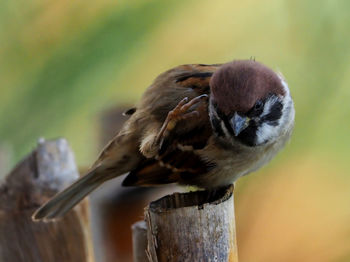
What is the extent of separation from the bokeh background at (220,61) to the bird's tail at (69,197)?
1.27 meters

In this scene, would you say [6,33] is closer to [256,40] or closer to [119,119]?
[119,119]

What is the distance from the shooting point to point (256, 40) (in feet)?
12.4


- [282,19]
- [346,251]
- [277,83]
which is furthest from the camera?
[282,19]

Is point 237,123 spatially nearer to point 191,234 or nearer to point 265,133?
point 265,133

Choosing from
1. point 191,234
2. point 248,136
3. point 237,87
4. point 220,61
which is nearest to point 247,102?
point 237,87

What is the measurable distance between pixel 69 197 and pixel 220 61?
6.44 feet

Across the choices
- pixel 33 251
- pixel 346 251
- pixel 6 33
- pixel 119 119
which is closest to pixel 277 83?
pixel 33 251

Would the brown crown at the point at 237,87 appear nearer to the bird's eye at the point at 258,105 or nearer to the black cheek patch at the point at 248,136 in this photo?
the bird's eye at the point at 258,105

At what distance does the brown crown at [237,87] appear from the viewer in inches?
70.2

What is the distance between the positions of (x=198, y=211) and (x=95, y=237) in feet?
5.88

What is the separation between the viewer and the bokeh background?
3348mm

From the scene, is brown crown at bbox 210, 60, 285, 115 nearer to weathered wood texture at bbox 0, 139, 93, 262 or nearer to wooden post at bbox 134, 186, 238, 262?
wooden post at bbox 134, 186, 238, 262

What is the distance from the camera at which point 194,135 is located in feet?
6.73

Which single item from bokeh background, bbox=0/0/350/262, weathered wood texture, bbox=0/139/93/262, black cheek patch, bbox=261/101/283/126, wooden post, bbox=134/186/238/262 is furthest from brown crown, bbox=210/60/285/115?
bokeh background, bbox=0/0/350/262
